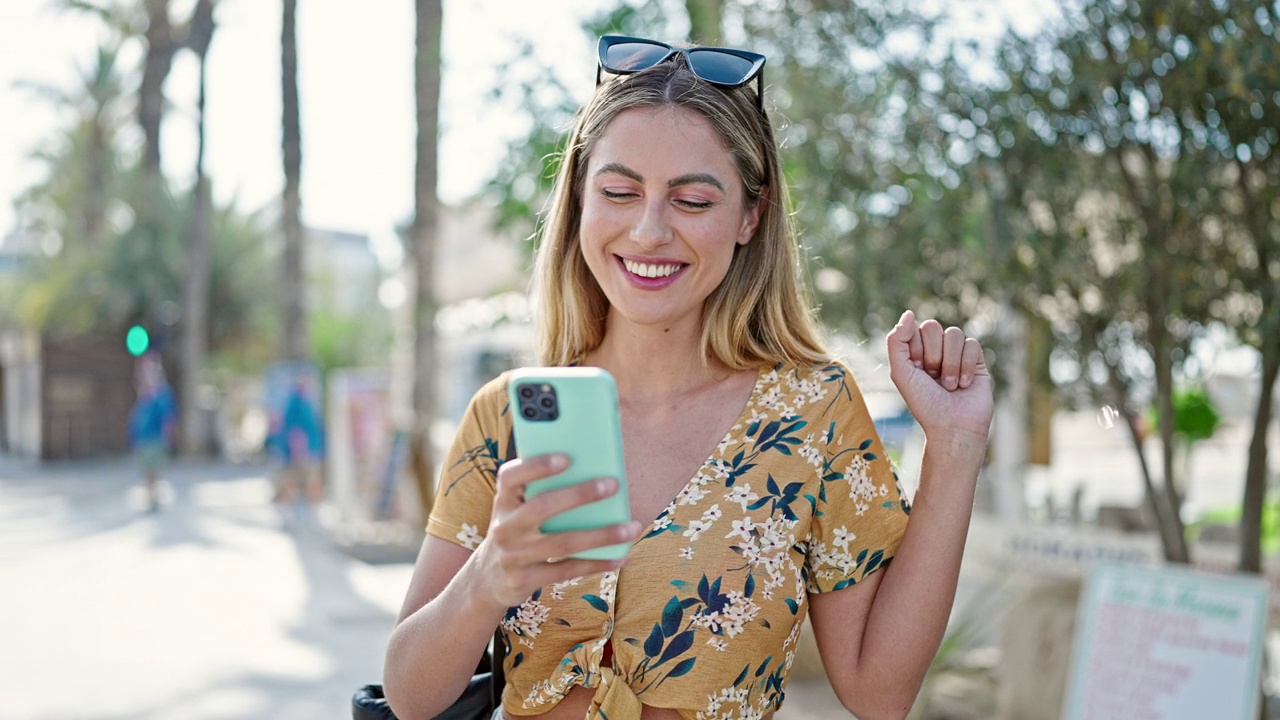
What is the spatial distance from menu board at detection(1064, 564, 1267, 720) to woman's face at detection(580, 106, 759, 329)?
341cm

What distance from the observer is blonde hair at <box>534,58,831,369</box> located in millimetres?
2043

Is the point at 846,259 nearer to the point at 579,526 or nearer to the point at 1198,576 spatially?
the point at 1198,576

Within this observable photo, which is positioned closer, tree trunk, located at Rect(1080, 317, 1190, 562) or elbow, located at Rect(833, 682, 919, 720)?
elbow, located at Rect(833, 682, 919, 720)

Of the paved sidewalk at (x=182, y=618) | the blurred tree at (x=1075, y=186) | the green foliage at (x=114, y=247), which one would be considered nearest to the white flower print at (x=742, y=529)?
the blurred tree at (x=1075, y=186)

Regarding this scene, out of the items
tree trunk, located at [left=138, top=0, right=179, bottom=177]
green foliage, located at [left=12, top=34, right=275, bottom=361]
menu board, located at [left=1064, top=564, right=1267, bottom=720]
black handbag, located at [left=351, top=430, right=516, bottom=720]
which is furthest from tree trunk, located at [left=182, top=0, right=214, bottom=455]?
black handbag, located at [left=351, top=430, right=516, bottom=720]

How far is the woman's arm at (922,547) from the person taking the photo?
190 centimetres

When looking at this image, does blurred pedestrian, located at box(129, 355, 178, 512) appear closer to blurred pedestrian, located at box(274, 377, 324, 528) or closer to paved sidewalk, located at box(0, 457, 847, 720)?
paved sidewalk, located at box(0, 457, 847, 720)

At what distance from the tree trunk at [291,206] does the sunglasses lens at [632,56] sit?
14.6 meters

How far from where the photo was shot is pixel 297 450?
15.7 m

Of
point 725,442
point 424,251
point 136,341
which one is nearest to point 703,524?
point 725,442

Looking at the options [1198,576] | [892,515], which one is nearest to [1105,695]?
[1198,576]

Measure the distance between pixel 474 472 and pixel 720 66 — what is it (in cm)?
80

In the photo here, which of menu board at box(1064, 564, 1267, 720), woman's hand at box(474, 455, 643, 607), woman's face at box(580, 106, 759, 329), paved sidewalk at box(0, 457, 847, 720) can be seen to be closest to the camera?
woman's hand at box(474, 455, 643, 607)

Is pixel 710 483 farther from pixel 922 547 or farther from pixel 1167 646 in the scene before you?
pixel 1167 646
